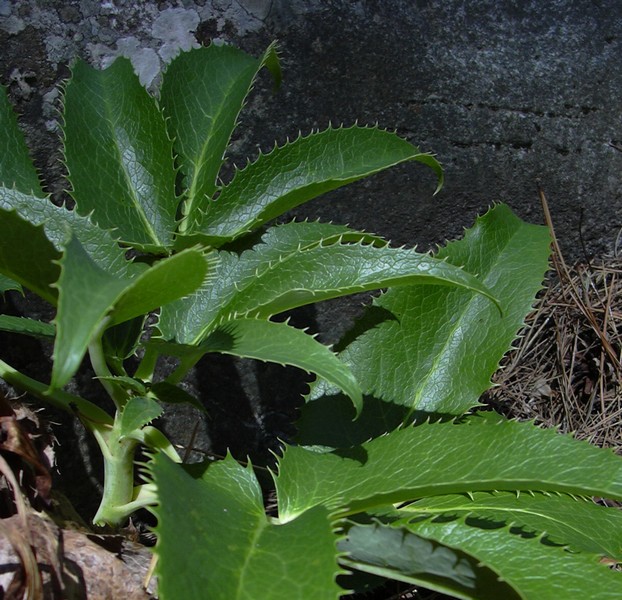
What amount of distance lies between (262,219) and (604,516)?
551 mm

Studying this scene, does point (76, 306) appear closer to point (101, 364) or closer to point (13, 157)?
point (101, 364)

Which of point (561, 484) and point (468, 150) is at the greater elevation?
point (468, 150)

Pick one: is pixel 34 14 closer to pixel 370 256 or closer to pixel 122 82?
pixel 122 82

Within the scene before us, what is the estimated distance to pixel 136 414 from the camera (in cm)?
81

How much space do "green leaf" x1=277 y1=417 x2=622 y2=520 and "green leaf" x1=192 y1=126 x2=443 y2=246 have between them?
313mm

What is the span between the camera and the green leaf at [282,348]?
0.70 metres

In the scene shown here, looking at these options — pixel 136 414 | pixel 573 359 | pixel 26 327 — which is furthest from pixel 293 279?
pixel 573 359

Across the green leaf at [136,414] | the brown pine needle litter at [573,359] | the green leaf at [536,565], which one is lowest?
the brown pine needle litter at [573,359]

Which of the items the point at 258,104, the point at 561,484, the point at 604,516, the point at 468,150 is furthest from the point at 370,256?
the point at 468,150

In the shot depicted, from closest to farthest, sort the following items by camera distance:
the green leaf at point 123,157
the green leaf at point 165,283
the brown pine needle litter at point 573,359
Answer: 1. the green leaf at point 165,283
2. the green leaf at point 123,157
3. the brown pine needle litter at point 573,359

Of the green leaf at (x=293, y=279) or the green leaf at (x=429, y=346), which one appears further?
the green leaf at (x=429, y=346)

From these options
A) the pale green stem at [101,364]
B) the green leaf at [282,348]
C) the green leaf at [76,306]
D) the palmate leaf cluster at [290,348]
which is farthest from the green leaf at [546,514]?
the green leaf at [76,306]

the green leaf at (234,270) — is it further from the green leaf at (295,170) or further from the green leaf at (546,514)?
the green leaf at (546,514)

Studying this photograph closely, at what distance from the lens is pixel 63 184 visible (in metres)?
1.21
